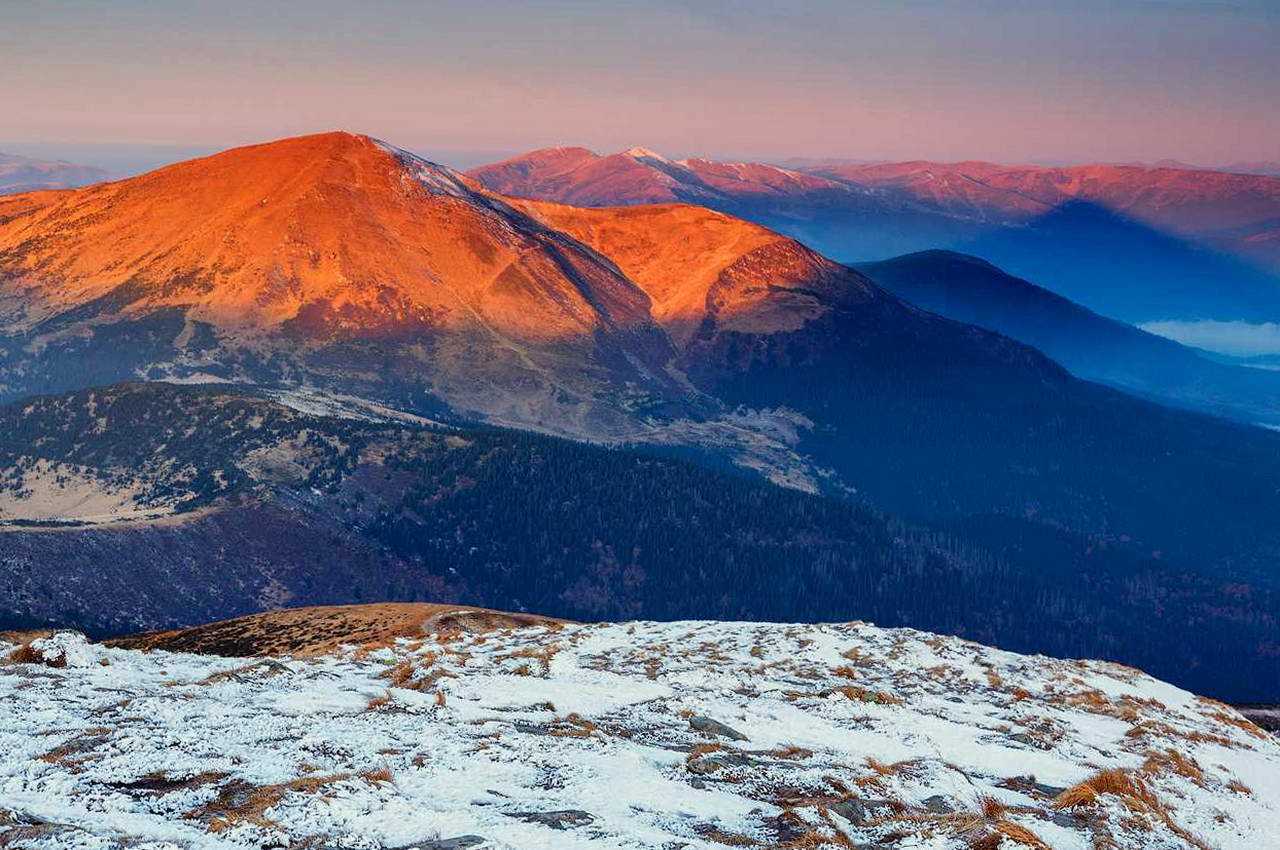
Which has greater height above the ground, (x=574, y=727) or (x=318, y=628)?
(x=574, y=727)

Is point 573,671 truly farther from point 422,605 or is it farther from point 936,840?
point 422,605

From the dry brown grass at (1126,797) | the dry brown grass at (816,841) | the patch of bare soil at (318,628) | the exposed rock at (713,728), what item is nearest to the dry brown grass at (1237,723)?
the dry brown grass at (1126,797)

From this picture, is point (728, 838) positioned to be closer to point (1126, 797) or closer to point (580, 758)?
point (580, 758)

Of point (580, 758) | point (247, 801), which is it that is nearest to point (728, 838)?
point (580, 758)

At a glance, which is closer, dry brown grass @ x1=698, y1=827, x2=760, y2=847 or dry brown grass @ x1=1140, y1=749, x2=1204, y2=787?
dry brown grass @ x1=698, y1=827, x2=760, y2=847

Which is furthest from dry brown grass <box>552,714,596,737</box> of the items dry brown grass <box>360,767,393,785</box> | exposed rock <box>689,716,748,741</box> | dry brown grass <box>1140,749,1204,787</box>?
dry brown grass <box>1140,749,1204,787</box>

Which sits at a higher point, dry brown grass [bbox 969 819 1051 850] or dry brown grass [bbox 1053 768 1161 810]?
dry brown grass [bbox 969 819 1051 850]

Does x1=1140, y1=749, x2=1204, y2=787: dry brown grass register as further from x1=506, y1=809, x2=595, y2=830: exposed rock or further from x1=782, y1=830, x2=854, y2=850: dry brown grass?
x1=506, y1=809, x2=595, y2=830: exposed rock

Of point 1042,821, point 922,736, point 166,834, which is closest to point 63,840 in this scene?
point 166,834
